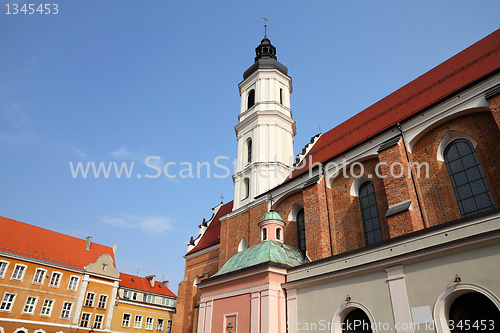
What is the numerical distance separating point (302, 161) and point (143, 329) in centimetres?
2103

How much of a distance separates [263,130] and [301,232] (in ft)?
26.0

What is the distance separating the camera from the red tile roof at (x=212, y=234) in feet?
80.3

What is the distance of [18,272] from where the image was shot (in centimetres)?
2211

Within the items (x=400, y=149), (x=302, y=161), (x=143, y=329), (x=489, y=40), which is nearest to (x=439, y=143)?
(x=400, y=149)

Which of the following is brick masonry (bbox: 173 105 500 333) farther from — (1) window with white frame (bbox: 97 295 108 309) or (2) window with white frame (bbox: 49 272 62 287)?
(2) window with white frame (bbox: 49 272 62 287)

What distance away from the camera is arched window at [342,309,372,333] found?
9265mm

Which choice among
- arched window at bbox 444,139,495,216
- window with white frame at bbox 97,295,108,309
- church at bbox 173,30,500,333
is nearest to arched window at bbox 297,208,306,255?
church at bbox 173,30,500,333

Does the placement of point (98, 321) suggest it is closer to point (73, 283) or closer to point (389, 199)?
point (73, 283)

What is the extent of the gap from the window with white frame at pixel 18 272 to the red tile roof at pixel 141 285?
8.65m

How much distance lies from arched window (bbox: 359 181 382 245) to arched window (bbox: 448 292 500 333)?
4771 mm

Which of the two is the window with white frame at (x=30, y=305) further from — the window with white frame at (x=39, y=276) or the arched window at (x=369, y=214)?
the arched window at (x=369, y=214)

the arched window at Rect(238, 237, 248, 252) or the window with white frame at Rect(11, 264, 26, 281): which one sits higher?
the arched window at Rect(238, 237, 248, 252)

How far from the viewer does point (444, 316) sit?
7.57 meters

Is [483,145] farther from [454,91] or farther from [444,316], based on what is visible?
[444,316]
